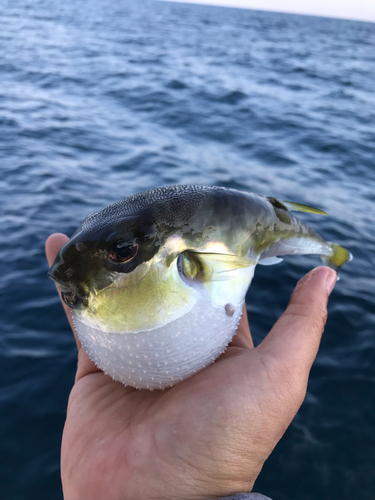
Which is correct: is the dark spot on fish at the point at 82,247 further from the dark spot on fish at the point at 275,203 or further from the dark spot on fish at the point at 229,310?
the dark spot on fish at the point at 275,203

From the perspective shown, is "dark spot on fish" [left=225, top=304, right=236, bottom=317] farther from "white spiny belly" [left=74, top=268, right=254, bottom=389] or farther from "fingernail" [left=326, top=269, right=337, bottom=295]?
"fingernail" [left=326, top=269, right=337, bottom=295]

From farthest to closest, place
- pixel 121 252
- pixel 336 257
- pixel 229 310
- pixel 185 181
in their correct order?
pixel 185 181
pixel 336 257
pixel 229 310
pixel 121 252

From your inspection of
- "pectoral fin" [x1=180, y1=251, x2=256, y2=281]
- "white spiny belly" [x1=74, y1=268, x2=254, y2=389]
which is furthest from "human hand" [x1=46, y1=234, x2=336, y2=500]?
"pectoral fin" [x1=180, y1=251, x2=256, y2=281]

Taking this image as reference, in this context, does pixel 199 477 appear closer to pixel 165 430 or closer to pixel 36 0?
pixel 165 430

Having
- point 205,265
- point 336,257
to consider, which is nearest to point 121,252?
point 205,265

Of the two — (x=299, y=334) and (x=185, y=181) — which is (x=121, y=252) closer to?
(x=299, y=334)

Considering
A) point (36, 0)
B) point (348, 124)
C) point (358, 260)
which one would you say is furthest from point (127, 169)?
point (36, 0)
